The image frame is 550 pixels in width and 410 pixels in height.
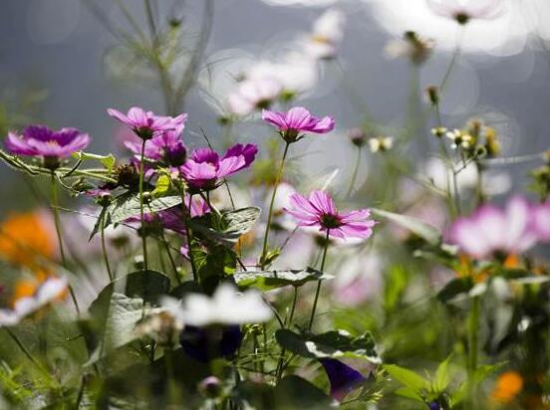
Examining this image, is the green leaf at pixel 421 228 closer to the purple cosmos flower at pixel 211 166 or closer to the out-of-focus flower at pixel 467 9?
the purple cosmos flower at pixel 211 166

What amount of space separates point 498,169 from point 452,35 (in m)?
1.52

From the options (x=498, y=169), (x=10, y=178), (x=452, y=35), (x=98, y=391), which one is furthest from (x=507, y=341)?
(x=452, y=35)

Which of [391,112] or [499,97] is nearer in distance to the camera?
[391,112]

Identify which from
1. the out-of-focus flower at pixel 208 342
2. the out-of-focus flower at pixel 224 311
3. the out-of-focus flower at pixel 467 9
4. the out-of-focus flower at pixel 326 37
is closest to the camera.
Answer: the out-of-focus flower at pixel 224 311

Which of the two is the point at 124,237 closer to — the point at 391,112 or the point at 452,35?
the point at 391,112

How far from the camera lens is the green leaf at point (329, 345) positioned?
54 centimetres

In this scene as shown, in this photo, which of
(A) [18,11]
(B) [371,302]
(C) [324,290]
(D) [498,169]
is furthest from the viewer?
(A) [18,11]

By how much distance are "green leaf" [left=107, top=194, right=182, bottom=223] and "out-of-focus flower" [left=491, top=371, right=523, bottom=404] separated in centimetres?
36

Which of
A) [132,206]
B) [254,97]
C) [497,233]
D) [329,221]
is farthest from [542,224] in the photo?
[254,97]

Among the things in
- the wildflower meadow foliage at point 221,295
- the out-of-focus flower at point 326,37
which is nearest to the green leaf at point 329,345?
the wildflower meadow foliage at point 221,295

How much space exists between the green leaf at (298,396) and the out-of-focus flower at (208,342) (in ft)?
0.14

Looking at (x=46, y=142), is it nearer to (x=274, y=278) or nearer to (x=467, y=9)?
(x=274, y=278)

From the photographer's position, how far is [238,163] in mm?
589

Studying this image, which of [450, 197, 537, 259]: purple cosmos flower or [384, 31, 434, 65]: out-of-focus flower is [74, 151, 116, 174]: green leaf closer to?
[450, 197, 537, 259]: purple cosmos flower
